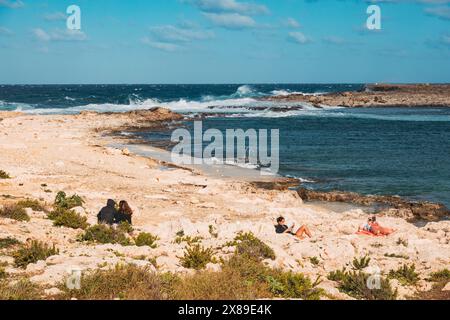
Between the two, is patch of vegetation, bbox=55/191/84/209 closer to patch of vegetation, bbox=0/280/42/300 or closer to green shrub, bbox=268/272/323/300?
patch of vegetation, bbox=0/280/42/300

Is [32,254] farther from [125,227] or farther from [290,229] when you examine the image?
[290,229]

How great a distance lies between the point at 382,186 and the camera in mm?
21125

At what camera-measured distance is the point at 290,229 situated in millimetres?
12602

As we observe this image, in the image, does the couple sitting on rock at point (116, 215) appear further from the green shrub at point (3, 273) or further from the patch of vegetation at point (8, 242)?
the green shrub at point (3, 273)

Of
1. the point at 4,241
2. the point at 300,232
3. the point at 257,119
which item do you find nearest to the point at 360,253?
the point at 300,232

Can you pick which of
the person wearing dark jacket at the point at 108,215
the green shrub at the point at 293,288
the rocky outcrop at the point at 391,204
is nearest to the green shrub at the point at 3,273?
the person wearing dark jacket at the point at 108,215

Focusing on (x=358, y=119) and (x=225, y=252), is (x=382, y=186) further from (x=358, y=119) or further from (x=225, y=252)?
(x=358, y=119)

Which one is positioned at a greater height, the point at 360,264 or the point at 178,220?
the point at 178,220

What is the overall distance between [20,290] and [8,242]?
10.3 feet

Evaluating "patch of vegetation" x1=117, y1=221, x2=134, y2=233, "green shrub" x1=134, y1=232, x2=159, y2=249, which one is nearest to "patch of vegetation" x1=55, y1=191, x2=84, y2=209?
"patch of vegetation" x1=117, y1=221, x2=134, y2=233

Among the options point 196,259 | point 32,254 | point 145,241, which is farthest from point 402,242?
point 32,254

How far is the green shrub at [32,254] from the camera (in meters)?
8.79
